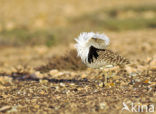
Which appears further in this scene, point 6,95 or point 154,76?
point 154,76

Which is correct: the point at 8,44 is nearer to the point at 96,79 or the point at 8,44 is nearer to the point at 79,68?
the point at 79,68

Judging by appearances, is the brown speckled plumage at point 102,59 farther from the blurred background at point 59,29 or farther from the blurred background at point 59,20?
the blurred background at point 59,20

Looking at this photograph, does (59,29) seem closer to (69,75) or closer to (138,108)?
(69,75)

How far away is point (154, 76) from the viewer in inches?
247

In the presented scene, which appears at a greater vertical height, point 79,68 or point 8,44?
point 8,44

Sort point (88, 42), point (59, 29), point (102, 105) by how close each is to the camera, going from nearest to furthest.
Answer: point (102, 105) < point (88, 42) < point (59, 29)

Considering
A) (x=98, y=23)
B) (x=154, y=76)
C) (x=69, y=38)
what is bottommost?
(x=154, y=76)

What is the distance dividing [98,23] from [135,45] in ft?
18.9

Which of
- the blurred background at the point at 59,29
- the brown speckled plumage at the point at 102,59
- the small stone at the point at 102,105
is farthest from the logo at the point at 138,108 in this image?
the blurred background at the point at 59,29

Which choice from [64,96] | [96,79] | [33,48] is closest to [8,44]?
[33,48]

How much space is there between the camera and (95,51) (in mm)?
5465

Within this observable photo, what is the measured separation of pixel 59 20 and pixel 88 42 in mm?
15574

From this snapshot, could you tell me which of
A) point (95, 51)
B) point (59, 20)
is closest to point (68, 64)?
point (95, 51)

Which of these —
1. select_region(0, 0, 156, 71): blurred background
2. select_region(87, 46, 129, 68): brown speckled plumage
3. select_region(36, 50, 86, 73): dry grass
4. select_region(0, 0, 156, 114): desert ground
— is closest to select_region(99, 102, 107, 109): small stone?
select_region(0, 0, 156, 114): desert ground
